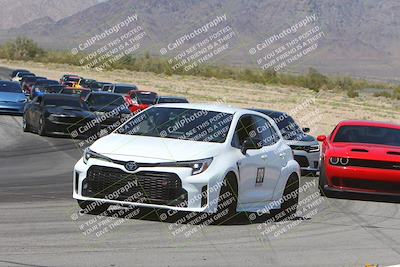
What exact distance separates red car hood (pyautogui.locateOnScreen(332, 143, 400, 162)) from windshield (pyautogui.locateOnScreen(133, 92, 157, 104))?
21.2m

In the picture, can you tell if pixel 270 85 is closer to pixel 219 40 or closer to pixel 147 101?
pixel 147 101

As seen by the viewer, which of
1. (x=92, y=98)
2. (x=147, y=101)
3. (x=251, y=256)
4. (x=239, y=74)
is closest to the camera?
(x=251, y=256)

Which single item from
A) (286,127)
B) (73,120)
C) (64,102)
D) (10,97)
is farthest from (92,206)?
(10,97)

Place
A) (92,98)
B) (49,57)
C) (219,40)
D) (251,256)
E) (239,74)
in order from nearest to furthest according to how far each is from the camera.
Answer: (251,256) < (92,98) < (239,74) < (49,57) < (219,40)

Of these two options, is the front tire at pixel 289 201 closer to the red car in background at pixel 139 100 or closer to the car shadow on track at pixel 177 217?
the car shadow on track at pixel 177 217

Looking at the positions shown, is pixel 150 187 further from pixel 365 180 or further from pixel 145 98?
pixel 145 98

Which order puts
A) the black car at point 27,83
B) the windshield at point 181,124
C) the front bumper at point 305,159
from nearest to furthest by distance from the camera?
the windshield at point 181,124
the front bumper at point 305,159
the black car at point 27,83

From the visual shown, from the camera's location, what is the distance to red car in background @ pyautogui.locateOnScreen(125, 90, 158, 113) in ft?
117

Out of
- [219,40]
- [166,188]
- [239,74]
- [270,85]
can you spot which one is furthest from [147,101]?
[219,40]

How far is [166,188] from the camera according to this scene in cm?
1074

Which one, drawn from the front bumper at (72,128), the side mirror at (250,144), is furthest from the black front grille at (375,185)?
the front bumper at (72,128)

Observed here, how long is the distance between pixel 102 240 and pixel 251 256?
5.24ft

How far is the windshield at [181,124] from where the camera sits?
11.7 m

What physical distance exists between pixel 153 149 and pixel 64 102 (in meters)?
17.9
